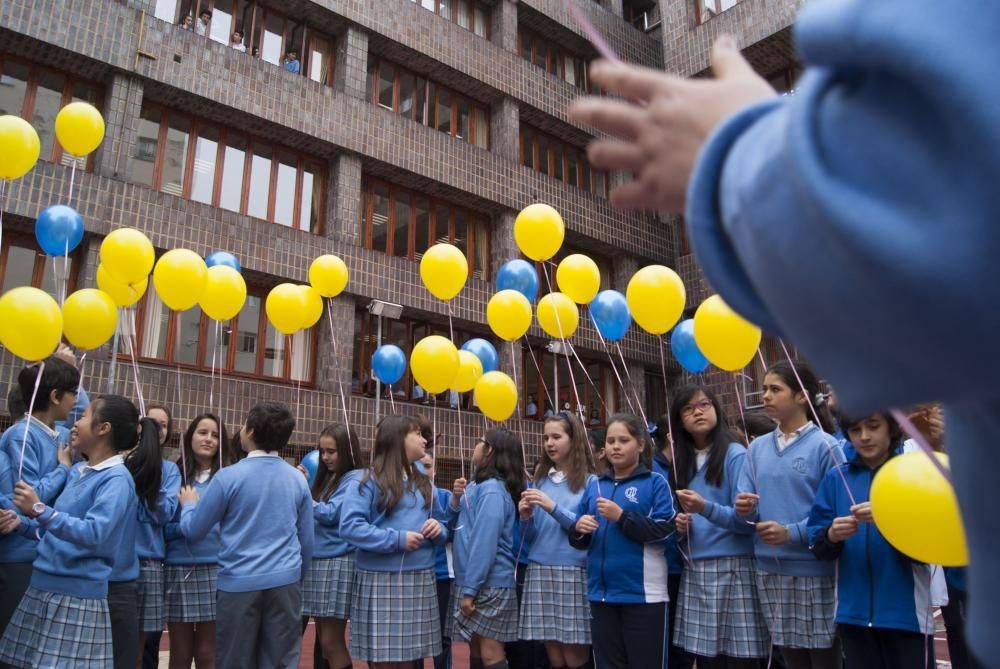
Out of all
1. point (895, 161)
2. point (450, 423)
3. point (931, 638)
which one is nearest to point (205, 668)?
point (931, 638)

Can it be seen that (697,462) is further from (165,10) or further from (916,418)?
(165,10)

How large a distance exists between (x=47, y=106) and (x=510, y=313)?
29.3ft

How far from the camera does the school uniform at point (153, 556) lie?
4457 millimetres

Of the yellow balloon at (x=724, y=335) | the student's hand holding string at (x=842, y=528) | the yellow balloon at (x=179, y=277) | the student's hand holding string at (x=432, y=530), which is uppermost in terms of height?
the yellow balloon at (x=179, y=277)

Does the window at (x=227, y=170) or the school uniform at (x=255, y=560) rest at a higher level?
the window at (x=227, y=170)

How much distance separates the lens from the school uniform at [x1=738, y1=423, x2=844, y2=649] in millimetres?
3625

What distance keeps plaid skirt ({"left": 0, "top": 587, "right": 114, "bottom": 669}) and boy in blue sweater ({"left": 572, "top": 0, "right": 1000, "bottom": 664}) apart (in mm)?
3601

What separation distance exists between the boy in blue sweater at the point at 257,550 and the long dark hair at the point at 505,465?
1.31 metres

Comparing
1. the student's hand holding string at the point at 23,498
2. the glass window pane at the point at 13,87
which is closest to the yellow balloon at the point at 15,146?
the student's hand holding string at the point at 23,498

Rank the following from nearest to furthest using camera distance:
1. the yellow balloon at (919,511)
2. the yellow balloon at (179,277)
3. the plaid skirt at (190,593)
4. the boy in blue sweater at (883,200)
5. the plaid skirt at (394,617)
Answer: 1. the boy in blue sweater at (883,200)
2. the yellow balloon at (919,511)
3. the plaid skirt at (394,617)
4. the plaid skirt at (190,593)
5. the yellow balloon at (179,277)

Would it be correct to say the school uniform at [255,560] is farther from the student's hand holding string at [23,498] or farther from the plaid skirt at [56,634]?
the student's hand holding string at [23,498]

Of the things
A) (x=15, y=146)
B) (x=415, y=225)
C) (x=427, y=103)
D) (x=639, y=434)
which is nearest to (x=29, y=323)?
(x=15, y=146)

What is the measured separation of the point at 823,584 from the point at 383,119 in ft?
39.5

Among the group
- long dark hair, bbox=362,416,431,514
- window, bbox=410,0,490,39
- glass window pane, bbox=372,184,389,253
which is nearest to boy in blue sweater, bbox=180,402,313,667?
long dark hair, bbox=362,416,431,514
